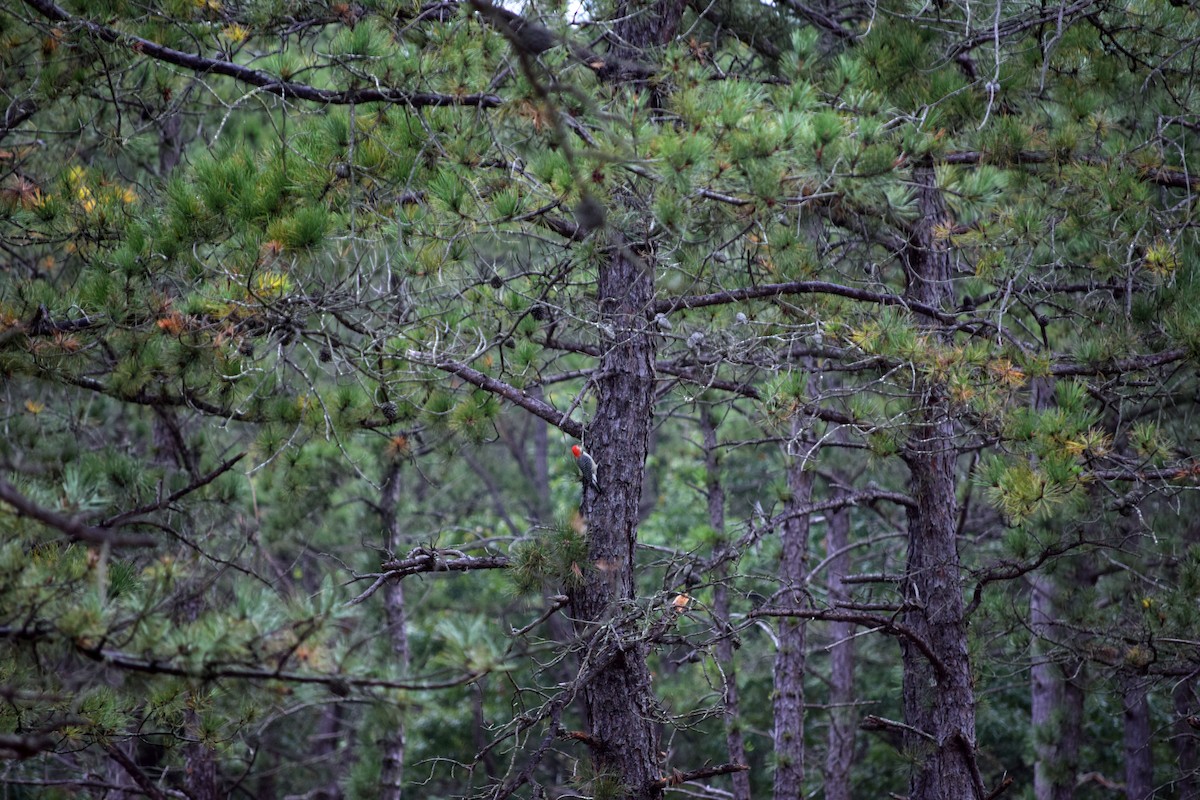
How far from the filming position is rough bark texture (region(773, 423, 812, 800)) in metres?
6.32

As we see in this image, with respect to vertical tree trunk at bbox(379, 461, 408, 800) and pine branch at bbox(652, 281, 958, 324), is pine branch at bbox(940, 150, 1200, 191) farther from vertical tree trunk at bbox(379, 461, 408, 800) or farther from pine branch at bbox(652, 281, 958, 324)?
vertical tree trunk at bbox(379, 461, 408, 800)

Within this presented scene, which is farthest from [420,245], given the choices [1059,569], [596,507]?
[1059,569]

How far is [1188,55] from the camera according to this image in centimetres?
472

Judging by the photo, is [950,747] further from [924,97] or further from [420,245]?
[420,245]

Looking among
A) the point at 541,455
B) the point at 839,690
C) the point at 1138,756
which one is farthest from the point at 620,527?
the point at 541,455

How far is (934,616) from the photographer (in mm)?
4824

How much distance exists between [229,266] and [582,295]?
1.61 meters

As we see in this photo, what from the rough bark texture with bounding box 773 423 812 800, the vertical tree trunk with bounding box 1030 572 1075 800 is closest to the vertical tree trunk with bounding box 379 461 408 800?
the rough bark texture with bounding box 773 423 812 800

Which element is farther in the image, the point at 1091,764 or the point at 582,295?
the point at 1091,764

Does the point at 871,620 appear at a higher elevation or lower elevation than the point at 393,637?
higher

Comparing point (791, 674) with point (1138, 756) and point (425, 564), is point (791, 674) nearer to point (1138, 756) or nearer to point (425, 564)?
point (1138, 756)

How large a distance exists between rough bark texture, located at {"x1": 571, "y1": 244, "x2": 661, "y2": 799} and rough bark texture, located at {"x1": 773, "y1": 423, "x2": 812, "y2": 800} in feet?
7.60

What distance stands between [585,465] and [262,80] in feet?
6.60

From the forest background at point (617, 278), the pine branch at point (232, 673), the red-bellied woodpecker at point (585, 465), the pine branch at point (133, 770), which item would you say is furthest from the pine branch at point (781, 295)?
the pine branch at point (133, 770)
